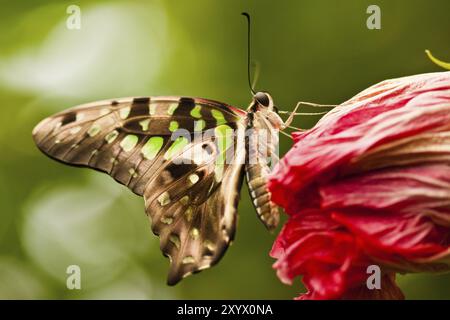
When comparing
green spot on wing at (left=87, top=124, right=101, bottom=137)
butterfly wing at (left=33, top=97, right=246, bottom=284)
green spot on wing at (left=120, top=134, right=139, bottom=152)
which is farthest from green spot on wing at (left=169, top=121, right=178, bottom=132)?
green spot on wing at (left=87, top=124, right=101, bottom=137)

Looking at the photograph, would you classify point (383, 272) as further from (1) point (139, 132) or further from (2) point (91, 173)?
(2) point (91, 173)

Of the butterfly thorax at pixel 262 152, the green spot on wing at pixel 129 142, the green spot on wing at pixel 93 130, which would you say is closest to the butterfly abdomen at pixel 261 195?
the butterfly thorax at pixel 262 152

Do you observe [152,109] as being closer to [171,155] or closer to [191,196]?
[171,155]

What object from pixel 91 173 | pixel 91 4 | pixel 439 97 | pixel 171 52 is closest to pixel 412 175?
pixel 439 97

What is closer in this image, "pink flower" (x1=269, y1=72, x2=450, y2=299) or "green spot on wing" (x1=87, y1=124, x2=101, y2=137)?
"pink flower" (x1=269, y1=72, x2=450, y2=299)

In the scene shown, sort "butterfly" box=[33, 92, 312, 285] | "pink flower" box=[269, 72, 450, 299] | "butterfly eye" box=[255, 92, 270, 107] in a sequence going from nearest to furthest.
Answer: "pink flower" box=[269, 72, 450, 299], "butterfly" box=[33, 92, 312, 285], "butterfly eye" box=[255, 92, 270, 107]

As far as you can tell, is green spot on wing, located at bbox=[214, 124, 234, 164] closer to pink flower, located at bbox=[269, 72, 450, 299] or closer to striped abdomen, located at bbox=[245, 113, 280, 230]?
striped abdomen, located at bbox=[245, 113, 280, 230]

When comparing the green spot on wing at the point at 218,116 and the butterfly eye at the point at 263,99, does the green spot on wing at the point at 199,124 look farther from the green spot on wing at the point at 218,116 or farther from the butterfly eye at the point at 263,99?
the butterfly eye at the point at 263,99

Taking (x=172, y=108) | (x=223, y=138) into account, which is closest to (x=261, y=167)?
(x=223, y=138)
